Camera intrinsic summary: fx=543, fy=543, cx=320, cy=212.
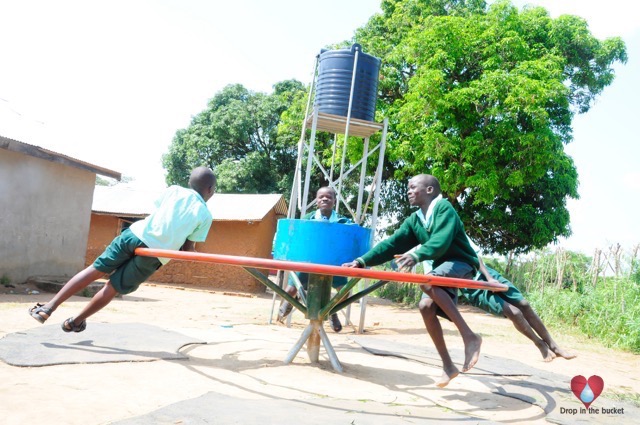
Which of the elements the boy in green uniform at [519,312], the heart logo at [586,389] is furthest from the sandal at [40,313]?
the heart logo at [586,389]

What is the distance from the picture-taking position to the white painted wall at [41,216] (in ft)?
29.6

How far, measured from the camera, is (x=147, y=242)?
3.81 meters

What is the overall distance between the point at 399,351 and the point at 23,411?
387 cm

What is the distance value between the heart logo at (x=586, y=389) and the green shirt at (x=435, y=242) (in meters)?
Answer: 1.22

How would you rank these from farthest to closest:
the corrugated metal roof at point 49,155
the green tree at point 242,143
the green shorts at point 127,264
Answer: the green tree at point 242,143 < the corrugated metal roof at point 49,155 < the green shorts at point 127,264

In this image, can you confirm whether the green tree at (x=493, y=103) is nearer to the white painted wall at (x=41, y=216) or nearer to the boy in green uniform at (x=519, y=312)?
the white painted wall at (x=41, y=216)

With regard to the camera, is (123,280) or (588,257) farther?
(588,257)

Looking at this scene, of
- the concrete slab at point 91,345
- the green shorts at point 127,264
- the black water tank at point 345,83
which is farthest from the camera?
the black water tank at point 345,83

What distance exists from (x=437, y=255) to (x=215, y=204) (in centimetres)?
1466

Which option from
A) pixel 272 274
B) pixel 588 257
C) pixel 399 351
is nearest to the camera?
pixel 399 351

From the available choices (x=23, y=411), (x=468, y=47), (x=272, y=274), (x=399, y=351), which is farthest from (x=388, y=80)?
(x=23, y=411)

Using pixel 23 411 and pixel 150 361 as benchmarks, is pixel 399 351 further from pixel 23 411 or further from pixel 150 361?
pixel 23 411

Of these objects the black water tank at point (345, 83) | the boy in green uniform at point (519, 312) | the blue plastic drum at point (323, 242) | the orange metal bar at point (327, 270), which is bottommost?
the boy in green uniform at point (519, 312)

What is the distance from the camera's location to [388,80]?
1515 centimetres
